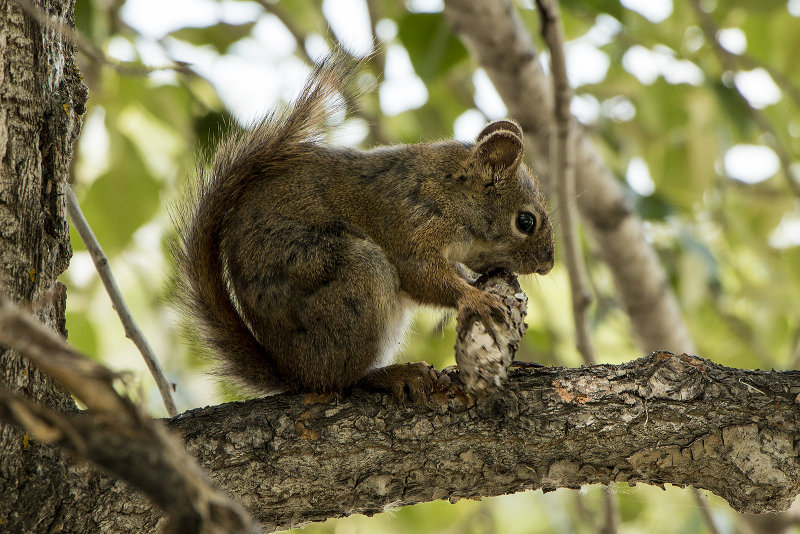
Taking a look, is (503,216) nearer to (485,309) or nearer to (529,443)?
(485,309)

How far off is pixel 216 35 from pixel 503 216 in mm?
1444

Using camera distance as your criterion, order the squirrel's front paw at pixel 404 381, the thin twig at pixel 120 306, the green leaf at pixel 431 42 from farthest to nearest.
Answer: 1. the green leaf at pixel 431 42
2. the thin twig at pixel 120 306
3. the squirrel's front paw at pixel 404 381

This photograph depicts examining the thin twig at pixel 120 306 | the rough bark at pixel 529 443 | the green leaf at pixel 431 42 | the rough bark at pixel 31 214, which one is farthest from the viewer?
the green leaf at pixel 431 42

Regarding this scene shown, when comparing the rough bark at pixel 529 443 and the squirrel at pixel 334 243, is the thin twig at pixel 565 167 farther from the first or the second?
the rough bark at pixel 529 443

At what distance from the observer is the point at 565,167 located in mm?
2521

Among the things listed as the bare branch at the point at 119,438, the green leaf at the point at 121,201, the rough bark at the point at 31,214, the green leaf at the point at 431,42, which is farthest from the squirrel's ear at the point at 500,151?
the bare branch at the point at 119,438

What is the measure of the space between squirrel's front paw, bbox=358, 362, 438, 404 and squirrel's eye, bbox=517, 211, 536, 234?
717mm

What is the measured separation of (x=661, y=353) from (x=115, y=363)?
2929 mm

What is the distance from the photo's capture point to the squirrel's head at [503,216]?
2.39 m

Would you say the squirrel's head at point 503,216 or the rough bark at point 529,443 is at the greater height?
the squirrel's head at point 503,216

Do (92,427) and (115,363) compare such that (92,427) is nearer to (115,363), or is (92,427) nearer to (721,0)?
(721,0)

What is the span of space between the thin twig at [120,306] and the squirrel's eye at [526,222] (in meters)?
1.11

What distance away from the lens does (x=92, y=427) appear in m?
0.79

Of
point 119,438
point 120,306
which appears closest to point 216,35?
point 120,306
